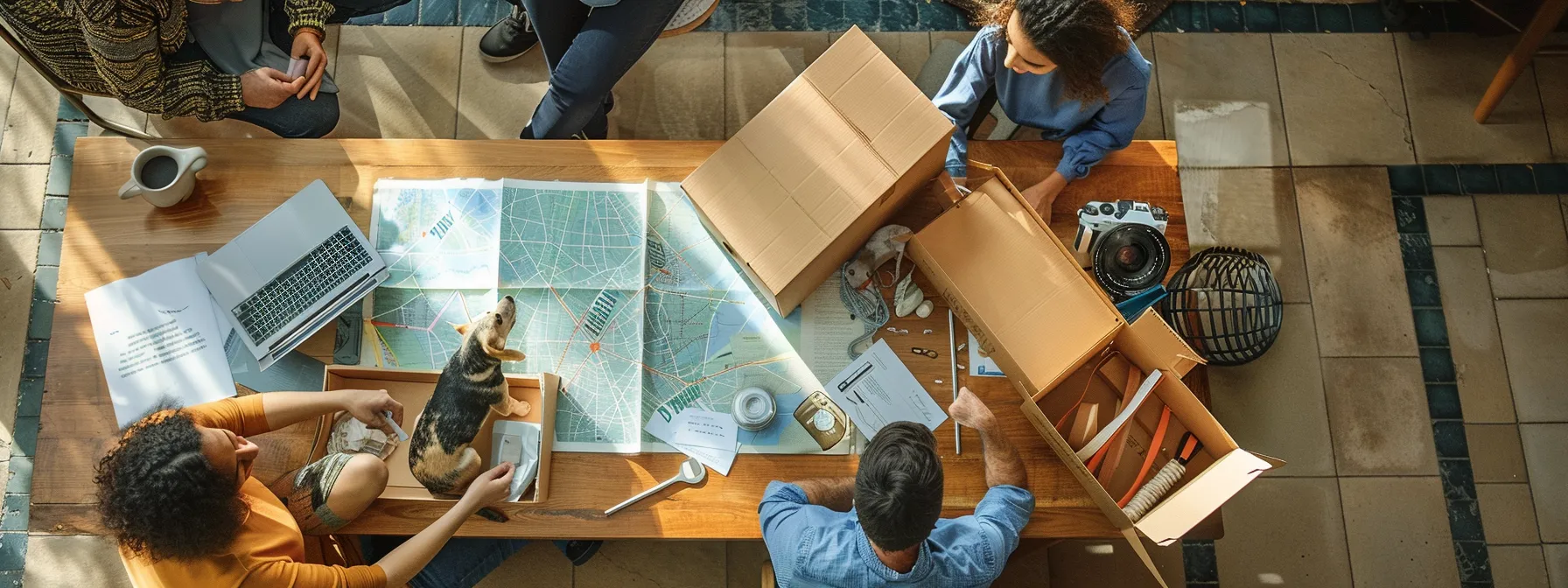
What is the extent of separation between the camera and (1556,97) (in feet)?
10.1

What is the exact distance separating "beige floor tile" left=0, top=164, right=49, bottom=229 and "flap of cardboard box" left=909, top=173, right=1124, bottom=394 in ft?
9.70

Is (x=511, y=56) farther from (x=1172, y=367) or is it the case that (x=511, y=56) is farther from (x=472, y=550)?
(x=1172, y=367)

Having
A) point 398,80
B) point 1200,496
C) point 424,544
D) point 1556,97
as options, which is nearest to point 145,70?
point 398,80

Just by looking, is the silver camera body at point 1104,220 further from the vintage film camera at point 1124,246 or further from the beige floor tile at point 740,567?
the beige floor tile at point 740,567

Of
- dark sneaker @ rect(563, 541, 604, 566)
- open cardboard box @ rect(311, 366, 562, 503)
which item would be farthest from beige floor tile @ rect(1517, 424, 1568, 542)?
open cardboard box @ rect(311, 366, 562, 503)

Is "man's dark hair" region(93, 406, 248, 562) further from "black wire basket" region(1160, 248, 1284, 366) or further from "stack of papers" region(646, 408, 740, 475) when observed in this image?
"black wire basket" region(1160, 248, 1284, 366)

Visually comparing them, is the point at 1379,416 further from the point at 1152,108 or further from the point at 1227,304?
the point at 1152,108

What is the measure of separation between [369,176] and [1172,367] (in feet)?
6.09

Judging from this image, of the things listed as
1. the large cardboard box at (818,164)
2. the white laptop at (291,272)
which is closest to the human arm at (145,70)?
the white laptop at (291,272)

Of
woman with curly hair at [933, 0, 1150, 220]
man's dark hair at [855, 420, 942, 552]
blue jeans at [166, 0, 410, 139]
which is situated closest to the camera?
man's dark hair at [855, 420, 942, 552]

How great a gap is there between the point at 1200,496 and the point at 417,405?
1660 mm

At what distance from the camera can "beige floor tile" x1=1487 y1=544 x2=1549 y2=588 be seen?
2719mm

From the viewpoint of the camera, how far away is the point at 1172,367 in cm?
178

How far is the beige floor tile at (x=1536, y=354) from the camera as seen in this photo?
2834 mm
